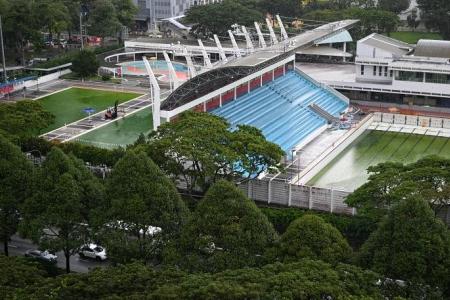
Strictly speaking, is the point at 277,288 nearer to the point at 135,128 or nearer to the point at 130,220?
the point at 130,220

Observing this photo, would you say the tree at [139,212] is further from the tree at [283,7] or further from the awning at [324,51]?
the tree at [283,7]

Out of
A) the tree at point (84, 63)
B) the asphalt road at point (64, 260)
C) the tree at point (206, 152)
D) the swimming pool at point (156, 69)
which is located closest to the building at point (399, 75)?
the swimming pool at point (156, 69)

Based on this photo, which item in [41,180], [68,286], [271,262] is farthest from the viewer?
[41,180]

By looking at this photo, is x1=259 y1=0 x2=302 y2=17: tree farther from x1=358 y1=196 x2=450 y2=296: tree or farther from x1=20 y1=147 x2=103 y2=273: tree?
x1=358 y1=196 x2=450 y2=296: tree

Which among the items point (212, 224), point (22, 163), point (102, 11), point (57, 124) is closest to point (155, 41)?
point (102, 11)

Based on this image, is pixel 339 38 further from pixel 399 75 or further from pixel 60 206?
pixel 60 206
